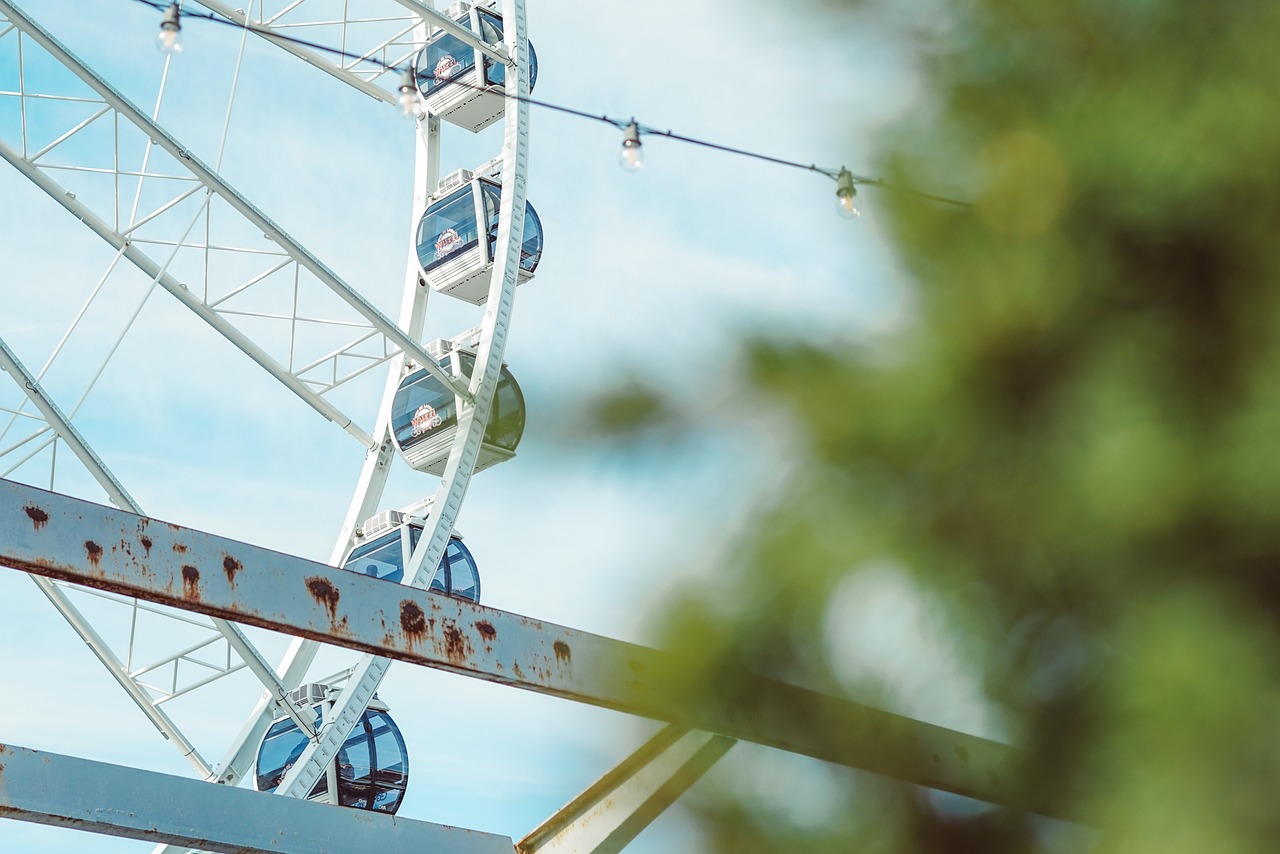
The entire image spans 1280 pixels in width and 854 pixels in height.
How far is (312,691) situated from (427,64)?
7018mm

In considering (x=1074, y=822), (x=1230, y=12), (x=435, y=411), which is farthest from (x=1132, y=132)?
A: (x=435, y=411)

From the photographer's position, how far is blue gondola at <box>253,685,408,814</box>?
14.6m

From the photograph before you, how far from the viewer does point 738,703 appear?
1.10 m

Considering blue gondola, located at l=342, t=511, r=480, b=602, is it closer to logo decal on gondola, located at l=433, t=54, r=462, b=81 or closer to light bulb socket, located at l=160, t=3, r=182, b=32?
logo decal on gondola, located at l=433, t=54, r=462, b=81

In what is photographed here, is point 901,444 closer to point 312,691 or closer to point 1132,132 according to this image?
point 1132,132

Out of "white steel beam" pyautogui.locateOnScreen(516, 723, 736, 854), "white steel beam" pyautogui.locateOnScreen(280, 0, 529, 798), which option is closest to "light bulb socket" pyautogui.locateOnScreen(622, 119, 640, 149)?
"white steel beam" pyautogui.locateOnScreen(516, 723, 736, 854)

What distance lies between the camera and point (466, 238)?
15.5m

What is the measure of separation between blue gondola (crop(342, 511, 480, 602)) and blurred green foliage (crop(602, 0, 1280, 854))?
45.2ft

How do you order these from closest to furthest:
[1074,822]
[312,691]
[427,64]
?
[1074,822], [312,691], [427,64]

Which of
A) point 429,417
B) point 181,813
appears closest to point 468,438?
point 429,417

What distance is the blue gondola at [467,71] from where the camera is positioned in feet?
52.6

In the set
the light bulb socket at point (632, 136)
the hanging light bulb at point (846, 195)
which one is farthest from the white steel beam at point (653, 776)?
A: the light bulb socket at point (632, 136)

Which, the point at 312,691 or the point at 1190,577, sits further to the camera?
the point at 312,691

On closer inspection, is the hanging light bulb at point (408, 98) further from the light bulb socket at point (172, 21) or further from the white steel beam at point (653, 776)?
the white steel beam at point (653, 776)
